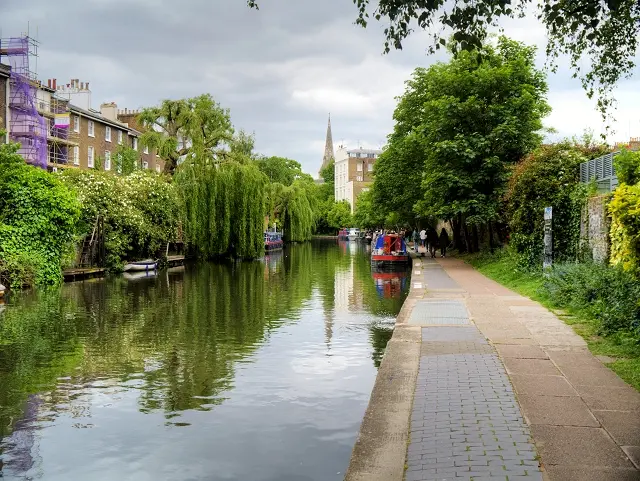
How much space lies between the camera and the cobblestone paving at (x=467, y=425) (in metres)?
4.82

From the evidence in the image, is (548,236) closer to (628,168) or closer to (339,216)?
(628,168)

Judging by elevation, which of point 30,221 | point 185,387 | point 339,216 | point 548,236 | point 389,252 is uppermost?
point 339,216

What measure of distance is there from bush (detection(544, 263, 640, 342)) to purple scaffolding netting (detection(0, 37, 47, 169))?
37.1m

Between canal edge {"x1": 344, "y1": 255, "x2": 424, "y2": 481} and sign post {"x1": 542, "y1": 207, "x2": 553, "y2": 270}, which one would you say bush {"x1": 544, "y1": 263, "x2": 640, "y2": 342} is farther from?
canal edge {"x1": 344, "y1": 255, "x2": 424, "y2": 481}

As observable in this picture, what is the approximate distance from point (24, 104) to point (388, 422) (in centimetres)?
4356

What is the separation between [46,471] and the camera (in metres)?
Answer: 6.21

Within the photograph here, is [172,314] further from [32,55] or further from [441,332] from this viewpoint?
[32,55]

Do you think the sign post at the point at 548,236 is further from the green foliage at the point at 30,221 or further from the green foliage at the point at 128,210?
the green foliage at the point at 128,210

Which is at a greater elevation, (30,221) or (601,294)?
(30,221)

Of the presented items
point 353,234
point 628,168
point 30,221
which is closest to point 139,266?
point 30,221

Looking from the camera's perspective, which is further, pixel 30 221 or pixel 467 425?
pixel 30 221

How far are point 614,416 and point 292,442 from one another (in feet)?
10.4

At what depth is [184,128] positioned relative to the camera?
142ft

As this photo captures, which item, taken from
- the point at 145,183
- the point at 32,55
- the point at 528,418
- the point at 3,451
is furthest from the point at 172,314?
the point at 32,55
